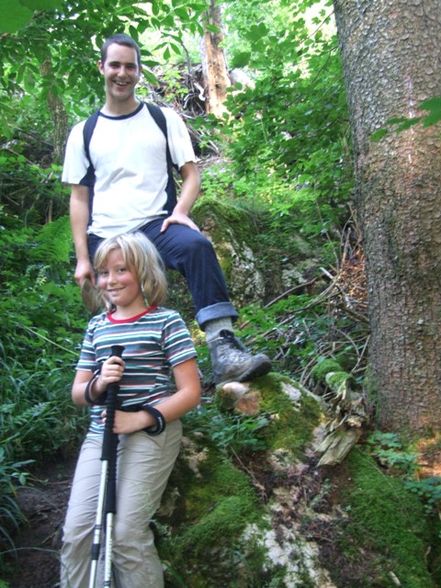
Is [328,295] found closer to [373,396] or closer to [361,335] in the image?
[361,335]

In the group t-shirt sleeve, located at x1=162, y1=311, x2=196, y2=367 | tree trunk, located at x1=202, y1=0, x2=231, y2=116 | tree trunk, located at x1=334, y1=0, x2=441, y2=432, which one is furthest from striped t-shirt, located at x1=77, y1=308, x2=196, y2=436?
tree trunk, located at x1=202, y1=0, x2=231, y2=116

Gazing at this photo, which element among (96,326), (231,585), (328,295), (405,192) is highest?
(405,192)

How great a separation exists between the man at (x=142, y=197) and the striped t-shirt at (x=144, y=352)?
22.1 inches

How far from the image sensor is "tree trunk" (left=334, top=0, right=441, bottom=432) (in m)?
3.00

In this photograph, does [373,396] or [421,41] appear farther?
[373,396]

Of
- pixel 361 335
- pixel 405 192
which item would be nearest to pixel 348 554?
pixel 405 192

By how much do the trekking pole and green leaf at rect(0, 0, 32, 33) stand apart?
70.6 inches

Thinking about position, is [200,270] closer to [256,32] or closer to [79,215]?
[79,215]

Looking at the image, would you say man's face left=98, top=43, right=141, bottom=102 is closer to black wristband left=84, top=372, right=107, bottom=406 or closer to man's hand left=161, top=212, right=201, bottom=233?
man's hand left=161, top=212, right=201, bottom=233

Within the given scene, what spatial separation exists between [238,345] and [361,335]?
147 cm

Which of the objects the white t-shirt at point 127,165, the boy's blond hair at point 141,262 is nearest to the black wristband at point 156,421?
the boy's blond hair at point 141,262

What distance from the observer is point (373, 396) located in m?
3.35

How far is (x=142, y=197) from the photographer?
347 cm

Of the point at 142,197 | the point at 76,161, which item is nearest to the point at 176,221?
the point at 142,197
